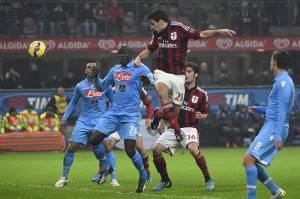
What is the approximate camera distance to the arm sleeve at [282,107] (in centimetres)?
1179

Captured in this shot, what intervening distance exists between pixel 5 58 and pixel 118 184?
1740 centimetres

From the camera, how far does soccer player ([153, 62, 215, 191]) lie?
51.7 feet

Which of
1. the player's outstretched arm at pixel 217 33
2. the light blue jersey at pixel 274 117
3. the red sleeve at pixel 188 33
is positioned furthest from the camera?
the red sleeve at pixel 188 33

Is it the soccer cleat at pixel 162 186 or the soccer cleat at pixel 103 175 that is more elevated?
the soccer cleat at pixel 162 186

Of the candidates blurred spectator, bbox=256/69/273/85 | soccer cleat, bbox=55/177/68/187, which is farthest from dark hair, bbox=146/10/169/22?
blurred spectator, bbox=256/69/273/85

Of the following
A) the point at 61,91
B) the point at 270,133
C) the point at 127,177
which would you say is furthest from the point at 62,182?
the point at 61,91

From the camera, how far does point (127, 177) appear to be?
19.0 metres

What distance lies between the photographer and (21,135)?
28.9m

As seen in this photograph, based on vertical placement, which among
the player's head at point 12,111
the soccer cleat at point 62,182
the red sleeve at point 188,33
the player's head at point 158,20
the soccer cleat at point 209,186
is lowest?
the player's head at point 12,111

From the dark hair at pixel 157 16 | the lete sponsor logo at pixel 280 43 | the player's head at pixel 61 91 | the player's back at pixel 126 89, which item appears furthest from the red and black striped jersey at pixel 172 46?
the lete sponsor logo at pixel 280 43

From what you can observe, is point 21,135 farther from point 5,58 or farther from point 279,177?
point 279,177

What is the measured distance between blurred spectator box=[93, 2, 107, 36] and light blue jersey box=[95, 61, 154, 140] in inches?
697

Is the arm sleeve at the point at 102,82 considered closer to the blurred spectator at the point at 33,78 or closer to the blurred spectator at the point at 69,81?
the blurred spectator at the point at 69,81

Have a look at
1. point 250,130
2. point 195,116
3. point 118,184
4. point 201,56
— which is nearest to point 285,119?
point 195,116
